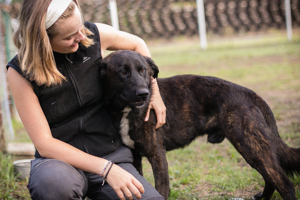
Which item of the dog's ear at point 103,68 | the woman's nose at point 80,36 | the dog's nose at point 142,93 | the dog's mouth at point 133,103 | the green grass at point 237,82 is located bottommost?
the green grass at point 237,82

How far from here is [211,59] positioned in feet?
38.7

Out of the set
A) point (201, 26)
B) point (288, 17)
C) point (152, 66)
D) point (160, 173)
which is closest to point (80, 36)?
point (152, 66)

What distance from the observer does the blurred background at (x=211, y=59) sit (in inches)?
147

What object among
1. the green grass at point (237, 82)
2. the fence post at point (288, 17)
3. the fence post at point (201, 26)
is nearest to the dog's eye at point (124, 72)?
the green grass at point (237, 82)

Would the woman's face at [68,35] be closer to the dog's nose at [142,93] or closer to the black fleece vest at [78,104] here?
the black fleece vest at [78,104]

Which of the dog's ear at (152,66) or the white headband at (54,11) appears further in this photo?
the dog's ear at (152,66)

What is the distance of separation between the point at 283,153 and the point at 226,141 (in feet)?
7.21

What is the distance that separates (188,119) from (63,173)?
1.42m

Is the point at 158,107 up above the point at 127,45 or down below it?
below

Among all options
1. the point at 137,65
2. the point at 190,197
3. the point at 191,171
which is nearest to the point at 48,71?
the point at 137,65

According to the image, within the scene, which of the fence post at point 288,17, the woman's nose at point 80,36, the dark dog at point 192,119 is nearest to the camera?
the woman's nose at point 80,36

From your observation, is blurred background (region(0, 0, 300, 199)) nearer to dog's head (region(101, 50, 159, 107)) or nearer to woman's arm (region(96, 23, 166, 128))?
woman's arm (region(96, 23, 166, 128))

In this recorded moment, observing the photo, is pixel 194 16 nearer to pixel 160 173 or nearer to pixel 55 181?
pixel 160 173

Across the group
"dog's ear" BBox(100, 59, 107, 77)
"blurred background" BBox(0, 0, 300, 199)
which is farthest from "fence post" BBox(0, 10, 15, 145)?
"dog's ear" BBox(100, 59, 107, 77)
